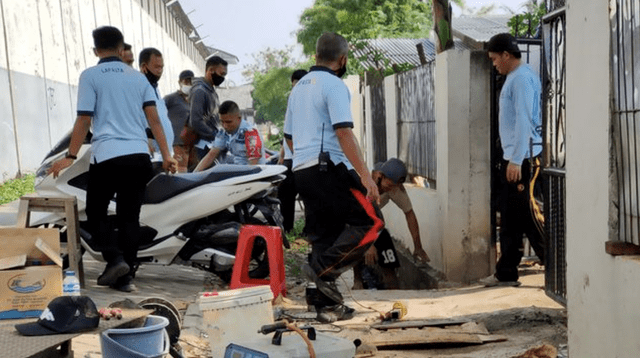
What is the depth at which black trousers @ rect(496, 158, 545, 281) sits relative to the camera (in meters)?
7.69

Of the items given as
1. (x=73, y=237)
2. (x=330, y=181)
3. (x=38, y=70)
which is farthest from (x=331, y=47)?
(x=38, y=70)

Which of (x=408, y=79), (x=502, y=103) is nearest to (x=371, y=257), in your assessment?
(x=502, y=103)

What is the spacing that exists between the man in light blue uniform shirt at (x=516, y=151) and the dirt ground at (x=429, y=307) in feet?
1.12

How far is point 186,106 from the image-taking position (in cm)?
1141

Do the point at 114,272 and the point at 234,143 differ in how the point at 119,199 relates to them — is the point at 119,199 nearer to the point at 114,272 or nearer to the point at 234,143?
the point at 114,272

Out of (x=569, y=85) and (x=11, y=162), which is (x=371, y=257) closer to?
(x=569, y=85)

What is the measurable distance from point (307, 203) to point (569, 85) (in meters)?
2.20

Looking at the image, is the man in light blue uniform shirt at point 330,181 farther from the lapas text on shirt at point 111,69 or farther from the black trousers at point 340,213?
the lapas text on shirt at point 111,69

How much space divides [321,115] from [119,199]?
70.7 inches

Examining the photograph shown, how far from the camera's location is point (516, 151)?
759 centimetres

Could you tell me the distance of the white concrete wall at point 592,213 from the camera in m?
4.45

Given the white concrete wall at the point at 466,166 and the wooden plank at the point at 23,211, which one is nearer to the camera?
the wooden plank at the point at 23,211

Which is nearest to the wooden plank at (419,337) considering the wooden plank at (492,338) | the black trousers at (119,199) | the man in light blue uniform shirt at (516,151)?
the wooden plank at (492,338)

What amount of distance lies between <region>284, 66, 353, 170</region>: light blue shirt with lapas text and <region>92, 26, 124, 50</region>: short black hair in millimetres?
1597
